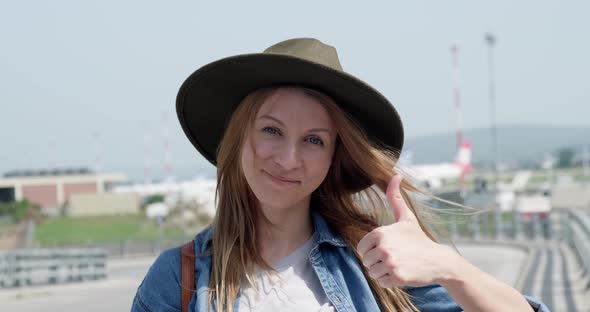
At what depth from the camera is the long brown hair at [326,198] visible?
2617 mm

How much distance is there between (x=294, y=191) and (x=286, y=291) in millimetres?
283

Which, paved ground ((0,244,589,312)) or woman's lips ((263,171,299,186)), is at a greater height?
woman's lips ((263,171,299,186))

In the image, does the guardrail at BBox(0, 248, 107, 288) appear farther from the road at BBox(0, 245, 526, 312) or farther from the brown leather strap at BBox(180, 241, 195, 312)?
the brown leather strap at BBox(180, 241, 195, 312)

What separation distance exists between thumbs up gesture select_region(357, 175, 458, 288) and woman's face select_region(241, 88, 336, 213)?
0.46 metres

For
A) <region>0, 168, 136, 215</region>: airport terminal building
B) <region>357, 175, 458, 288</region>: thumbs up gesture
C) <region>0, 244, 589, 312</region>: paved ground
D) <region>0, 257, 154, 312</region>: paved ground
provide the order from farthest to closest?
<region>0, 168, 136, 215</region>: airport terminal building
<region>0, 257, 154, 312</region>: paved ground
<region>0, 244, 589, 312</region>: paved ground
<region>357, 175, 458, 288</region>: thumbs up gesture

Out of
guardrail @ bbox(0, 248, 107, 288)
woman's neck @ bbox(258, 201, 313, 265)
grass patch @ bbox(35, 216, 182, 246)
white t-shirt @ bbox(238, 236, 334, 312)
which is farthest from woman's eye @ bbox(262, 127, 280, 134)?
grass patch @ bbox(35, 216, 182, 246)

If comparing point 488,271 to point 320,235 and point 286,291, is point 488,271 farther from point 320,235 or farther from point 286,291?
point 286,291

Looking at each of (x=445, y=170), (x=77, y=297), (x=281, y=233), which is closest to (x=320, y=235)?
(x=281, y=233)

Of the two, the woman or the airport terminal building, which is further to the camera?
the airport terminal building

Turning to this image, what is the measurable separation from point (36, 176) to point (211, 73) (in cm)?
10215

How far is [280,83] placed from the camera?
271cm

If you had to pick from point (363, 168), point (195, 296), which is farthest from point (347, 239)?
point (195, 296)

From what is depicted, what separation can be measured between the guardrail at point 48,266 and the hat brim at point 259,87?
17.9m

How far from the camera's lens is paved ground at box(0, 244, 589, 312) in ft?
31.3
